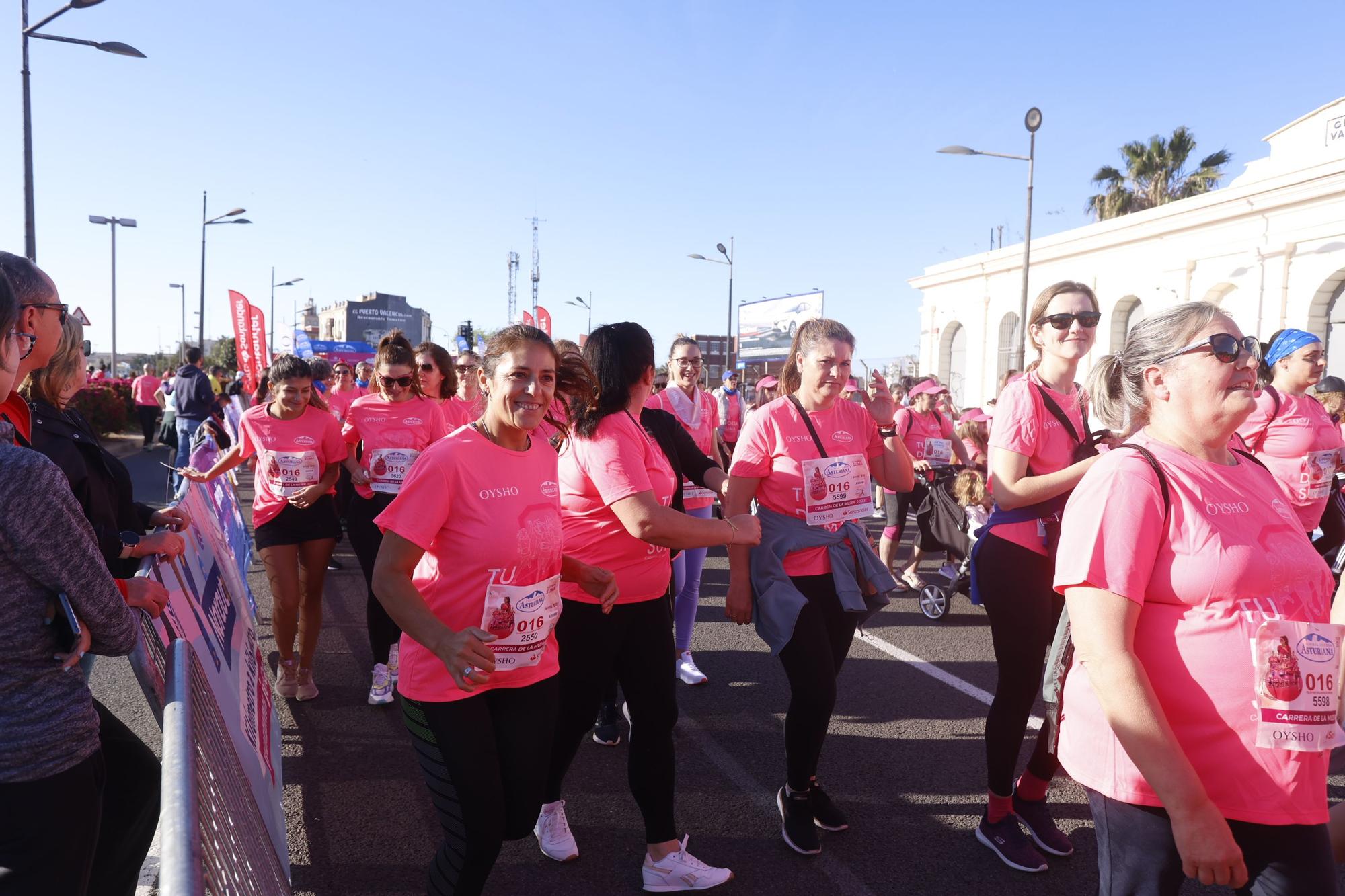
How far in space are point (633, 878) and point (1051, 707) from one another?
5.82ft

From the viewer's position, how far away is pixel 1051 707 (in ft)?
7.57

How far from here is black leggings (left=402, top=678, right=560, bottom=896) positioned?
7.89 ft

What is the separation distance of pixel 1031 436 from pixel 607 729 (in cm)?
268

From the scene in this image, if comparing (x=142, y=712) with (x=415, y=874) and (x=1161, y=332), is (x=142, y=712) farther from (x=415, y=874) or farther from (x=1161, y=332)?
(x=1161, y=332)

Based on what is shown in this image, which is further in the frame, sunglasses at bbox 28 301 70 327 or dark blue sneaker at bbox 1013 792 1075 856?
dark blue sneaker at bbox 1013 792 1075 856

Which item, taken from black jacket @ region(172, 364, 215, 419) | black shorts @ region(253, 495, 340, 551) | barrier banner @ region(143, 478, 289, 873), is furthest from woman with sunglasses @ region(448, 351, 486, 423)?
black jacket @ region(172, 364, 215, 419)

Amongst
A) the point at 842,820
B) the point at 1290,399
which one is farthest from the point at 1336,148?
the point at 842,820

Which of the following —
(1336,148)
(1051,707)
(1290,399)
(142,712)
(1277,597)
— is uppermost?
(1336,148)

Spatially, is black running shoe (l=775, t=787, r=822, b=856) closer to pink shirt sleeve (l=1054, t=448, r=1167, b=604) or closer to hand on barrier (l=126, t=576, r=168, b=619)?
pink shirt sleeve (l=1054, t=448, r=1167, b=604)

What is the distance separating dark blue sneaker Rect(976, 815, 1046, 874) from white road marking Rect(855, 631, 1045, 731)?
4.48ft

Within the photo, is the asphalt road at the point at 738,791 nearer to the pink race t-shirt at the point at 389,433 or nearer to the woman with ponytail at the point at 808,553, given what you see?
the woman with ponytail at the point at 808,553

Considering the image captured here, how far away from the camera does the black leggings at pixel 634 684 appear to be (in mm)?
3117

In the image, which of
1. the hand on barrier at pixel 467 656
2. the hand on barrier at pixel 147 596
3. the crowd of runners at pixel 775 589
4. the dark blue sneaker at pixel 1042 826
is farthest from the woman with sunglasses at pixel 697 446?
the hand on barrier at pixel 147 596

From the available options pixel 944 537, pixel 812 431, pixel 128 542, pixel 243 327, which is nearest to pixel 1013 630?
pixel 812 431
